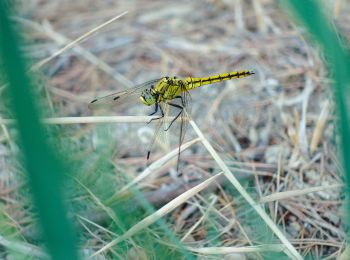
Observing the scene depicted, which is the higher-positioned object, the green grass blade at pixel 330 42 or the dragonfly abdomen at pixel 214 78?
the green grass blade at pixel 330 42

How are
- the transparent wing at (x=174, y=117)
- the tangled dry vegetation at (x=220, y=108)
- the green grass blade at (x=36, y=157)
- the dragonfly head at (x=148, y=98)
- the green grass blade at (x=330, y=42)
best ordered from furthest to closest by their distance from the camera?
1. the dragonfly head at (x=148, y=98)
2. the transparent wing at (x=174, y=117)
3. the tangled dry vegetation at (x=220, y=108)
4. the green grass blade at (x=330, y=42)
5. the green grass blade at (x=36, y=157)

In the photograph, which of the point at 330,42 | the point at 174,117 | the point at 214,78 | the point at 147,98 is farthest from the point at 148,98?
the point at 330,42

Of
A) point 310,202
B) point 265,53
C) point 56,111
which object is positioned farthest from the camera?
point 265,53

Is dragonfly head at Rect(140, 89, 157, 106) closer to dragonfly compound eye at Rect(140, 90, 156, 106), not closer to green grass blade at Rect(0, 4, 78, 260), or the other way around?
dragonfly compound eye at Rect(140, 90, 156, 106)

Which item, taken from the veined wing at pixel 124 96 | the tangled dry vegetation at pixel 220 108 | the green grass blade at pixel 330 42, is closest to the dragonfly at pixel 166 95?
the veined wing at pixel 124 96

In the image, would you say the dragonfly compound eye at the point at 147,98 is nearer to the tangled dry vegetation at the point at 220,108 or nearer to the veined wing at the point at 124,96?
the veined wing at the point at 124,96

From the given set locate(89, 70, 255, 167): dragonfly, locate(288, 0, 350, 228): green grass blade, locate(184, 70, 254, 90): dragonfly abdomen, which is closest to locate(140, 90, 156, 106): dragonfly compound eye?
locate(89, 70, 255, 167): dragonfly

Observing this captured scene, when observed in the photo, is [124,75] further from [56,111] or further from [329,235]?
[329,235]

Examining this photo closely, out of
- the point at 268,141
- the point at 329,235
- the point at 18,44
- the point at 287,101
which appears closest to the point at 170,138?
the point at 268,141
